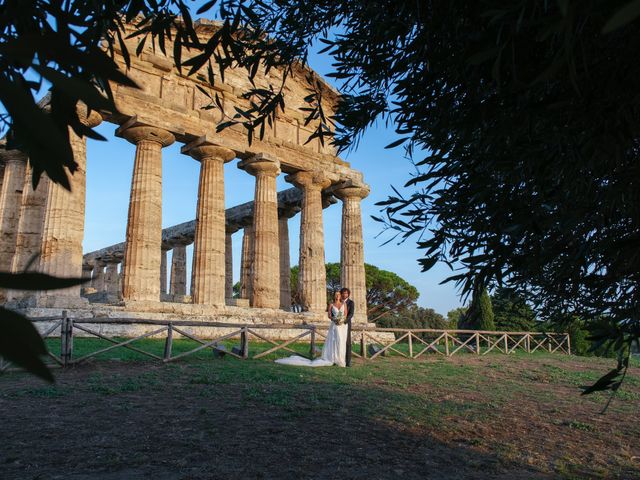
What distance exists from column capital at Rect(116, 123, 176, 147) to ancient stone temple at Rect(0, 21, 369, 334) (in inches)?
1.6

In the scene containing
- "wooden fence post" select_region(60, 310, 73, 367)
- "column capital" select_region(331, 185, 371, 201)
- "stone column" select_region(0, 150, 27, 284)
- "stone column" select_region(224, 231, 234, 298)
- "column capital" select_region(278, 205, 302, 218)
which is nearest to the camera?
"wooden fence post" select_region(60, 310, 73, 367)

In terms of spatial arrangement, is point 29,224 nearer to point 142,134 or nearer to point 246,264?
point 142,134

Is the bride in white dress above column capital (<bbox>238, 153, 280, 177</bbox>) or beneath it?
beneath

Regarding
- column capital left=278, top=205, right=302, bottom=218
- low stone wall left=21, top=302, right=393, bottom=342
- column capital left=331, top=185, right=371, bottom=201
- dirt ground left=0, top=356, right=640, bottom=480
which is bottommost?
dirt ground left=0, top=356, right=640, bottom=480

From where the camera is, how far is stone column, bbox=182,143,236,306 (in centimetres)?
2159

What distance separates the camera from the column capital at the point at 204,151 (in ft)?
72.8

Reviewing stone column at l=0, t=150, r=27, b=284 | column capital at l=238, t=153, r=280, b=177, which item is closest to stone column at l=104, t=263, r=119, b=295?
stone column at l=0, t=150, r=27, b=284

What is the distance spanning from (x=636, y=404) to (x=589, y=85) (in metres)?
8.75

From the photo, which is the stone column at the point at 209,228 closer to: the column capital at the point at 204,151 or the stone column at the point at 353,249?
the column capital at the point at 204,151

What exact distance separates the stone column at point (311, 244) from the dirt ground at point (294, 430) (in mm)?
14650

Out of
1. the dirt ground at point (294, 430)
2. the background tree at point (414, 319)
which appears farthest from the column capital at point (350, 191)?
the background tree at point (414, 319)

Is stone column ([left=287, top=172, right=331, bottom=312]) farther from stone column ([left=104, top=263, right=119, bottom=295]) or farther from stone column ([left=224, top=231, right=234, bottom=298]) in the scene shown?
stone column ([left=104, top=263, right=119, bottom=295])

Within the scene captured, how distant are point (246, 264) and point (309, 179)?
23.5 ft

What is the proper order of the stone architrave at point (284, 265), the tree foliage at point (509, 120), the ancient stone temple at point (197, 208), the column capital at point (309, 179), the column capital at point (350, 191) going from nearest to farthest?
the tree foliage at point (509, 120) < the ancient stone temple at point (197, 208) < the column capital at point (309, 179) < the column capital at point (350, 191) < the stone architrave at point (284, 265)
